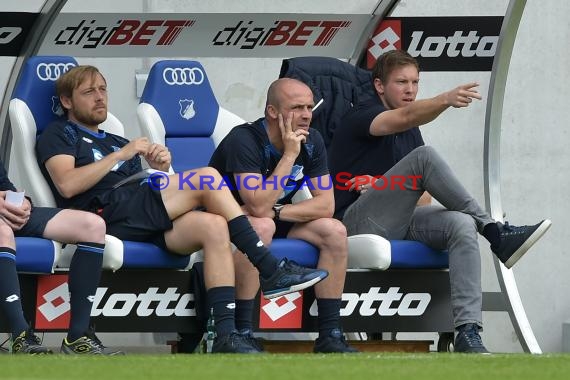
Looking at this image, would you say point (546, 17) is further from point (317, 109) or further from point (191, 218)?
point (191, 218)

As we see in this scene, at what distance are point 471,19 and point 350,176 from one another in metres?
1.49

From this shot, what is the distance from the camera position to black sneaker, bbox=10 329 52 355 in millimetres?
4629

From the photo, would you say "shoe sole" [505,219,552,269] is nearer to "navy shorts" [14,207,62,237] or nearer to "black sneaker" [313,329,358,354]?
"black sneaker" [313,329,358,354]

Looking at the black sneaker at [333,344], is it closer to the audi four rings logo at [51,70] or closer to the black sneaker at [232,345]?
the black sneaker at [232,345]

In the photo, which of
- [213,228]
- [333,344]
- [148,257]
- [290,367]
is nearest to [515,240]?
[333,344]

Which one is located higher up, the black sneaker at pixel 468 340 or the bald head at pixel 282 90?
the bald head at pixel 282 90

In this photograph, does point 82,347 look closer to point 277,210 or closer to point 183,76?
point 277,210

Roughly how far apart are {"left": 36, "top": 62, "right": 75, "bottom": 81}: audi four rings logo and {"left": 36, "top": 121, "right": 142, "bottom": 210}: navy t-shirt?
30 centimetres

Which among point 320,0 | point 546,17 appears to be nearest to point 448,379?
point 320,0

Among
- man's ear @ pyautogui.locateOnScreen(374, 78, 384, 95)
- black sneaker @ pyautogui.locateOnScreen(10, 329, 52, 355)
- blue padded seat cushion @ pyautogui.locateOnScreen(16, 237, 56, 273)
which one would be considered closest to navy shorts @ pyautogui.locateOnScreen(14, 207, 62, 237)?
blue padded seat cushion @ pyautogui.locateOnScreen(16, 237, 56, 273)

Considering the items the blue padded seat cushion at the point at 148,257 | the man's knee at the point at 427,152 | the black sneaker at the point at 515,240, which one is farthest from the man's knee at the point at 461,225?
the blue padded seat cushion at the point at 148,257

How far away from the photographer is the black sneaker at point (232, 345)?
4.73m

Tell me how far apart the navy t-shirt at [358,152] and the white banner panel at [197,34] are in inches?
36.5

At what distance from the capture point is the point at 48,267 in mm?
4977
